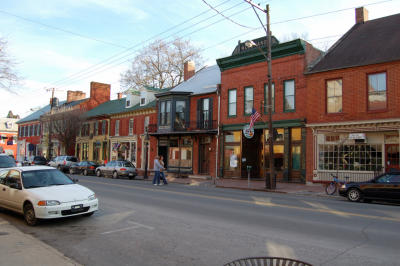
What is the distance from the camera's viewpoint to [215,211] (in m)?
10.5

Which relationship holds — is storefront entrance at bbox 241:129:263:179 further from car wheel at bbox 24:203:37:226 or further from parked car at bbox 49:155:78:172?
car wheel at bbox 24:203:37:226

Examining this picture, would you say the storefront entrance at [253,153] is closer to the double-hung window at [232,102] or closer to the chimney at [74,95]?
the double-hung window at [232,102]

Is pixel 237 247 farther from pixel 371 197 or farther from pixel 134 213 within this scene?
pixel 371 197

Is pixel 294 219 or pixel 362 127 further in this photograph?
pixel 362 127

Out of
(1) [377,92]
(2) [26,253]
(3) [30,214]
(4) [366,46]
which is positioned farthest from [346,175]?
(2) [26,253]

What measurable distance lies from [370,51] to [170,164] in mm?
18702

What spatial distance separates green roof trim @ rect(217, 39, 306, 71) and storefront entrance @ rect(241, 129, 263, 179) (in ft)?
17.5

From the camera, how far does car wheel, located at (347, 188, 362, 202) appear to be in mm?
14242

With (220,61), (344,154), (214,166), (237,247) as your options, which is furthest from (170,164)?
(237,247)

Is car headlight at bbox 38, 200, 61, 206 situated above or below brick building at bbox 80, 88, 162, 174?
below

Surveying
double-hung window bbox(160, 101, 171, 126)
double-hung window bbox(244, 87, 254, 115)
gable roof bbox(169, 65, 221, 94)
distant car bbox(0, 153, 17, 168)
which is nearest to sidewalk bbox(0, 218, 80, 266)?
distant car bbox(0, 153, 17, 168)

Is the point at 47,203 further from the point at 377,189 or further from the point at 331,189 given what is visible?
the point at 331,189

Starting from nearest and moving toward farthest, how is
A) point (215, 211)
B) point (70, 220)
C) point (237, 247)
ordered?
point (237, 247) → point (70, 220) → point (215, 211)

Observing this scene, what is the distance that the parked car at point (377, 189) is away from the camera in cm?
1333
